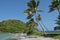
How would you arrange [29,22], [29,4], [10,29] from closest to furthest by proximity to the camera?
[29,4] → [29,22] → [10,29]

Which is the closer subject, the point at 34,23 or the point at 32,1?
the point at 32,1

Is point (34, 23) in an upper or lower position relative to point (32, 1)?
lower

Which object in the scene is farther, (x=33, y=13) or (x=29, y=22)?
(x=29, y=22)

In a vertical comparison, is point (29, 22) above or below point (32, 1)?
below

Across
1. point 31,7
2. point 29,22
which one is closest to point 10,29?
point 29,22

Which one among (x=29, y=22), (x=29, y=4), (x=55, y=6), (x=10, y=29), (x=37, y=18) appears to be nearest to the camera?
(x=55, y=6)

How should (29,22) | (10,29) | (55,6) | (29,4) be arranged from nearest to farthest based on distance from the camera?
(55,6) < (29,4) < (29,22) < (10,29)

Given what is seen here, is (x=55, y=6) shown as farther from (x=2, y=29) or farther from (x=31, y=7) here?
(x=2, y=29)

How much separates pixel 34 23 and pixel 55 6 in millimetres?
13239

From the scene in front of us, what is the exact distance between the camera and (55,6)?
147ft

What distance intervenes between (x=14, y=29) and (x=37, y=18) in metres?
83.6

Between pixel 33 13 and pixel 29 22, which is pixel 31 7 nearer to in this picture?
pixel 33 13

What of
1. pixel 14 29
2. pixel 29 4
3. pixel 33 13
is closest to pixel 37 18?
pixel 33 13

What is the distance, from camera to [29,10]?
50.1 m
